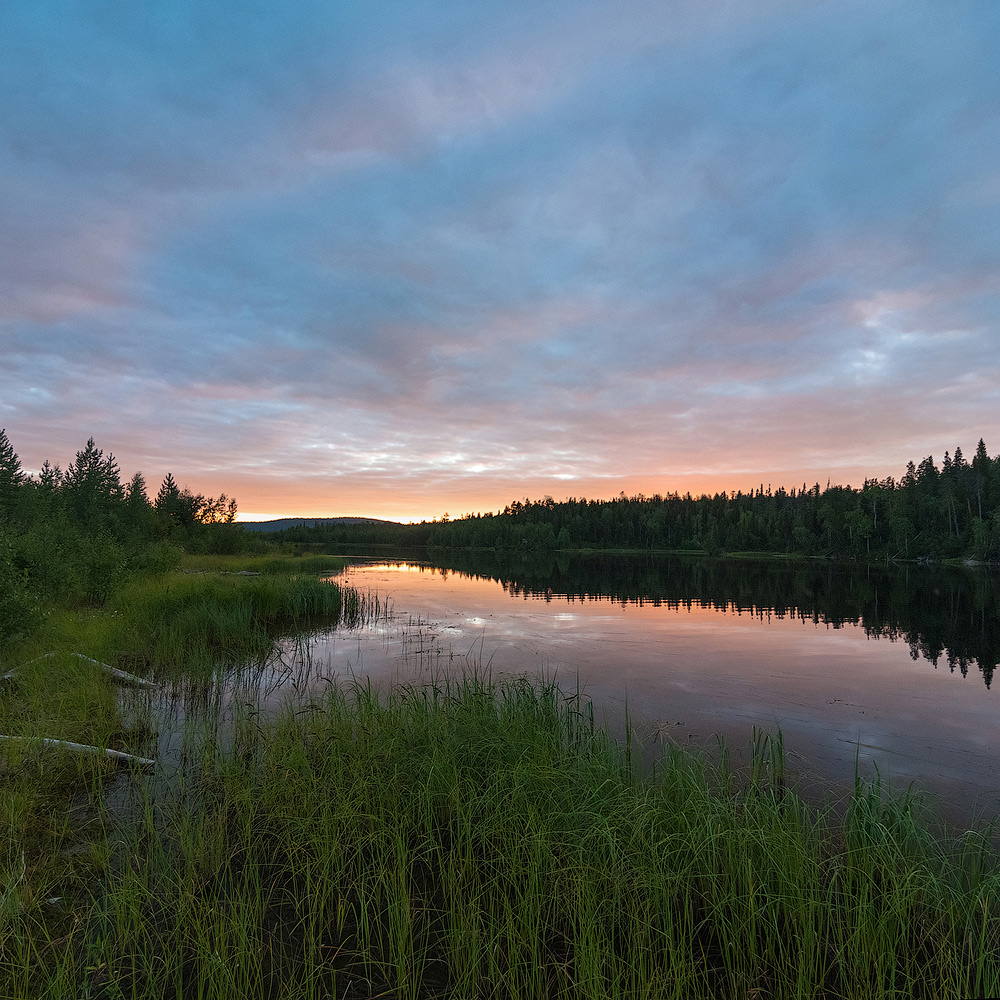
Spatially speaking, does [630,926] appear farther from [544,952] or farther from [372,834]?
[372,834]

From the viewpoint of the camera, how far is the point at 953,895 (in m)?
4.84

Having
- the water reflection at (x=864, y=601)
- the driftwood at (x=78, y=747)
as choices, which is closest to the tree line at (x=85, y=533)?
the driftwood at (x=78, y=747)

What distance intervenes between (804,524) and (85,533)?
421 feet

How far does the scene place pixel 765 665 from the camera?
61.7 ft

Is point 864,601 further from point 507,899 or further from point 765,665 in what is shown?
point 507,899

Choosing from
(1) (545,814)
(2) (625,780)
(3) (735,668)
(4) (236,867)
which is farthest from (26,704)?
(3) (735,668)

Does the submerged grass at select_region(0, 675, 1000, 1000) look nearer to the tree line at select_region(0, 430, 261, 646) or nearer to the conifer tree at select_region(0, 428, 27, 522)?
the tree line at select_region(0, 430, 261, 646)

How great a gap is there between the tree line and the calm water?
27.5 ft

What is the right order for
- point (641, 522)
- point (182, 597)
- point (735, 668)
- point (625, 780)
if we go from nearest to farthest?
point (625, 780) < point (735, 668) < point (182, 597) < point (641, 522)

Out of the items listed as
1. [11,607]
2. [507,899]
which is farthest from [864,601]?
[11,607]

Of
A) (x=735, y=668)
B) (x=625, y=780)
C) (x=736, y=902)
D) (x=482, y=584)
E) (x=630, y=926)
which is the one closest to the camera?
(x=630, y=926)

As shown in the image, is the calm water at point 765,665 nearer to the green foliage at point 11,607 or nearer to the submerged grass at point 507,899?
the submerged grass at point 507,899

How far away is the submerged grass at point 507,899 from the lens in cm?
409

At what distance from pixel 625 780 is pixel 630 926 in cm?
318
